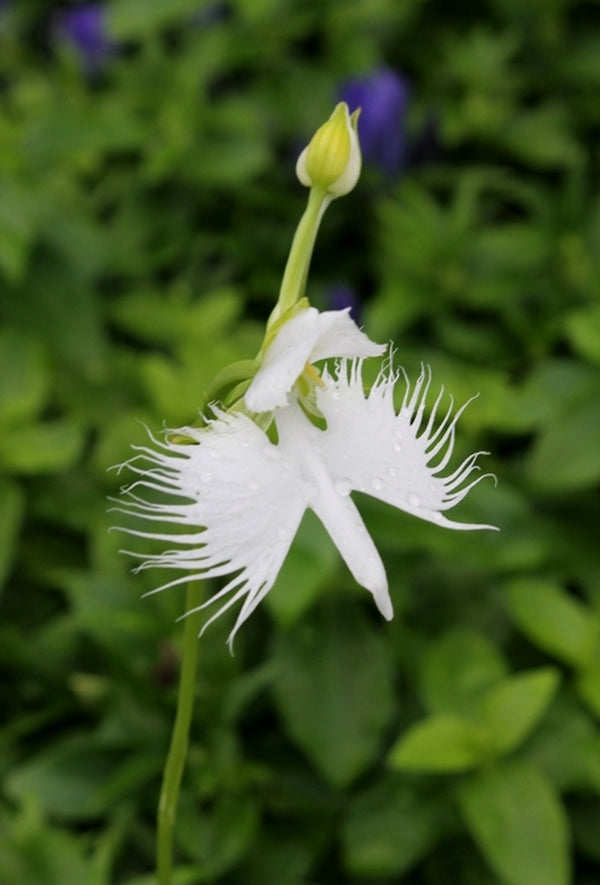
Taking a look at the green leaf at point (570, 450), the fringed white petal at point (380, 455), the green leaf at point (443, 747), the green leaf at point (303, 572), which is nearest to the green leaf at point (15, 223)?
the green leaf at point (303, 572)

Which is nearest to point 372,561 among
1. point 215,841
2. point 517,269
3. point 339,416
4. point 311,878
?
point 339,416

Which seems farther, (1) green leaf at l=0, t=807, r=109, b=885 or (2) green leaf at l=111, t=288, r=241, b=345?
(2) green leaf at l=111, t=288, r=241, b=345

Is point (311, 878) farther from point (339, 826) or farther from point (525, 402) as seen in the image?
point (525, 402)

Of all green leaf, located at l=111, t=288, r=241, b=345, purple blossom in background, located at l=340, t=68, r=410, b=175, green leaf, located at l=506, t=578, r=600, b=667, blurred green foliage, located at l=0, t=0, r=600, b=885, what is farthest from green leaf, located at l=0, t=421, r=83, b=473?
purple blossom in background, located at l=340, t=68, r=410, b=175

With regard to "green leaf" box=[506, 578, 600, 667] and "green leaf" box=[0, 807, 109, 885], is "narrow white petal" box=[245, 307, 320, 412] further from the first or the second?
"green leaf" box=[506, 578, 600, 667]

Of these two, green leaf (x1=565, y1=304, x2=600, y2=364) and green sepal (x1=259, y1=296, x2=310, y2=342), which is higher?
green leaf (x1=565, y1=304, x2=600, y2=364)

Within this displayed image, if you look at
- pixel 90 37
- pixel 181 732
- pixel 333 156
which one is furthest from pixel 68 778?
pixel 90 37
